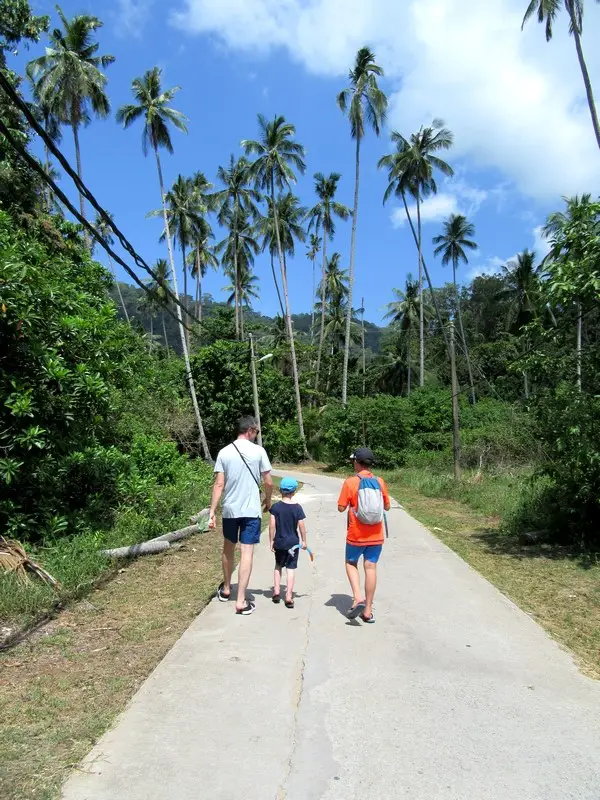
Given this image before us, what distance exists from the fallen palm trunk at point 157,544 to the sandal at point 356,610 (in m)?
3.23

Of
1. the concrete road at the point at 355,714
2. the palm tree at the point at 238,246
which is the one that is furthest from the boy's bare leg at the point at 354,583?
the palm tree at the point at 238,246

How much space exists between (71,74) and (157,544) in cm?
2428

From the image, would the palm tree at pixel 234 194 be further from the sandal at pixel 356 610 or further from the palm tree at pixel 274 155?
the sandal at pixel 356 610

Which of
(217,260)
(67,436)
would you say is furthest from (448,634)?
(217,260)

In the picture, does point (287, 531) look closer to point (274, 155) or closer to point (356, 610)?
point (356, 610)

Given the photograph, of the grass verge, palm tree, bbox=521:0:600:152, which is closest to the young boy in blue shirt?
the grass verge

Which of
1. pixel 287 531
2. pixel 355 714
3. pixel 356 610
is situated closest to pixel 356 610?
pixel 356 610

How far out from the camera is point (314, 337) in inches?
2515

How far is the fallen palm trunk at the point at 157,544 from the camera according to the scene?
7.52 m

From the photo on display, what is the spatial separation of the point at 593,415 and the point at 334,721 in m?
6.84

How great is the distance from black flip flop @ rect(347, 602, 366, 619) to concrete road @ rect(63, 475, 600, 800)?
78 mm

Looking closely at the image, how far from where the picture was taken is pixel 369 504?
5.38m

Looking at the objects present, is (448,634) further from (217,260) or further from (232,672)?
(217,260)

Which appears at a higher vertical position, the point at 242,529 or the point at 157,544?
the point at 242,529
